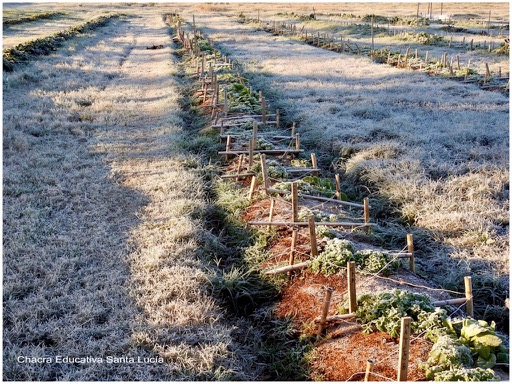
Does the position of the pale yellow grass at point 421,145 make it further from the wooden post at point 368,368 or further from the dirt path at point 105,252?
the dirt path at point 105,252

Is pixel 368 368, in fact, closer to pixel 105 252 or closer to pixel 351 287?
pixel 351 287

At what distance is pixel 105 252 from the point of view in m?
5.85

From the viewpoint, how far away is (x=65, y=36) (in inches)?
1080

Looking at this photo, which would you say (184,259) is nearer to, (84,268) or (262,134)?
(84,268)

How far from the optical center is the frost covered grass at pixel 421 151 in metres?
6.17

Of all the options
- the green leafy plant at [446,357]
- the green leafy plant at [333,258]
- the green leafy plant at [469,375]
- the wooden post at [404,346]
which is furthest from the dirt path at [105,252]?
the green leafy plant at [469,375]

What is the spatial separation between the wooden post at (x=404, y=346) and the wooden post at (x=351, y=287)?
89 cm

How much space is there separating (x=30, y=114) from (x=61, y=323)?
28.7ft

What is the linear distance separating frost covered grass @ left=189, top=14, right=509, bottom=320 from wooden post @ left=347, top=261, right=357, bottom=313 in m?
1.71

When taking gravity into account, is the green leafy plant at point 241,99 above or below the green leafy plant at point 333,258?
above

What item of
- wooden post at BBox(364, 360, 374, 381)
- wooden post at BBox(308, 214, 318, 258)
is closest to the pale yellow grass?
wooden post at BBox(308, 214, 318, 258)

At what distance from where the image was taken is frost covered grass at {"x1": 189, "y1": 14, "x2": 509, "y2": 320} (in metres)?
6.17

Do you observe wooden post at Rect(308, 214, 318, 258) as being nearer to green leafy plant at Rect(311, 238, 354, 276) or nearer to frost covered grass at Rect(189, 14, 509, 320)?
green leafy plant at Rect(311, 238, 354, 276)

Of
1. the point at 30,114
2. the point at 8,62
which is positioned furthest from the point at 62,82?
the point at 30,114
